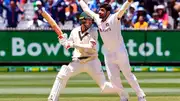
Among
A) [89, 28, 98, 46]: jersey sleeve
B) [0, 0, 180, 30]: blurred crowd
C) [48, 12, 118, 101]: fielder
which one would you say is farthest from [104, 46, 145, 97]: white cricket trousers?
[0, 0, 180, 30]: blurred crowd

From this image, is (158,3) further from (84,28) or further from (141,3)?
(84,28)

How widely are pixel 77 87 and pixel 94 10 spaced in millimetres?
5238

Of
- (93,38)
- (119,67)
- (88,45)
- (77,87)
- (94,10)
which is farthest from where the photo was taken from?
(94,10)

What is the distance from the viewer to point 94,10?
65.3 feet

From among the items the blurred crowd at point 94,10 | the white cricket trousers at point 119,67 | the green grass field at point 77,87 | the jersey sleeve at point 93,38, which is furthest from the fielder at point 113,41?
the blurred crowd at point 94,10

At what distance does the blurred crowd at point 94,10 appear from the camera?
2006cm

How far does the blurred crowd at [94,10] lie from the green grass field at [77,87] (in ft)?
6.83

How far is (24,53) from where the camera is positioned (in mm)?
19469

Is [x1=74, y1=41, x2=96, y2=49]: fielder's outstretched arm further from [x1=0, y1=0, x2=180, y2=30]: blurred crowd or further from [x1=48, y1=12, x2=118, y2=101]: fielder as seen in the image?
[x1=0, y1=0, x2=180, y2=30]: blurred crowd

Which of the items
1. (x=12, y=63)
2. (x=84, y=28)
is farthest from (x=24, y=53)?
(x=84, y=28)

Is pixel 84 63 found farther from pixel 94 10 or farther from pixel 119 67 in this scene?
pixel 94 10

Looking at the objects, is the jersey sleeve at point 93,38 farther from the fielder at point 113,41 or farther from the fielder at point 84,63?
the fielder at point 113,41

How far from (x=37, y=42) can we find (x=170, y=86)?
5.50 meters

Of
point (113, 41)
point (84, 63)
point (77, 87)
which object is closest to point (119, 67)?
point (113, 41)
